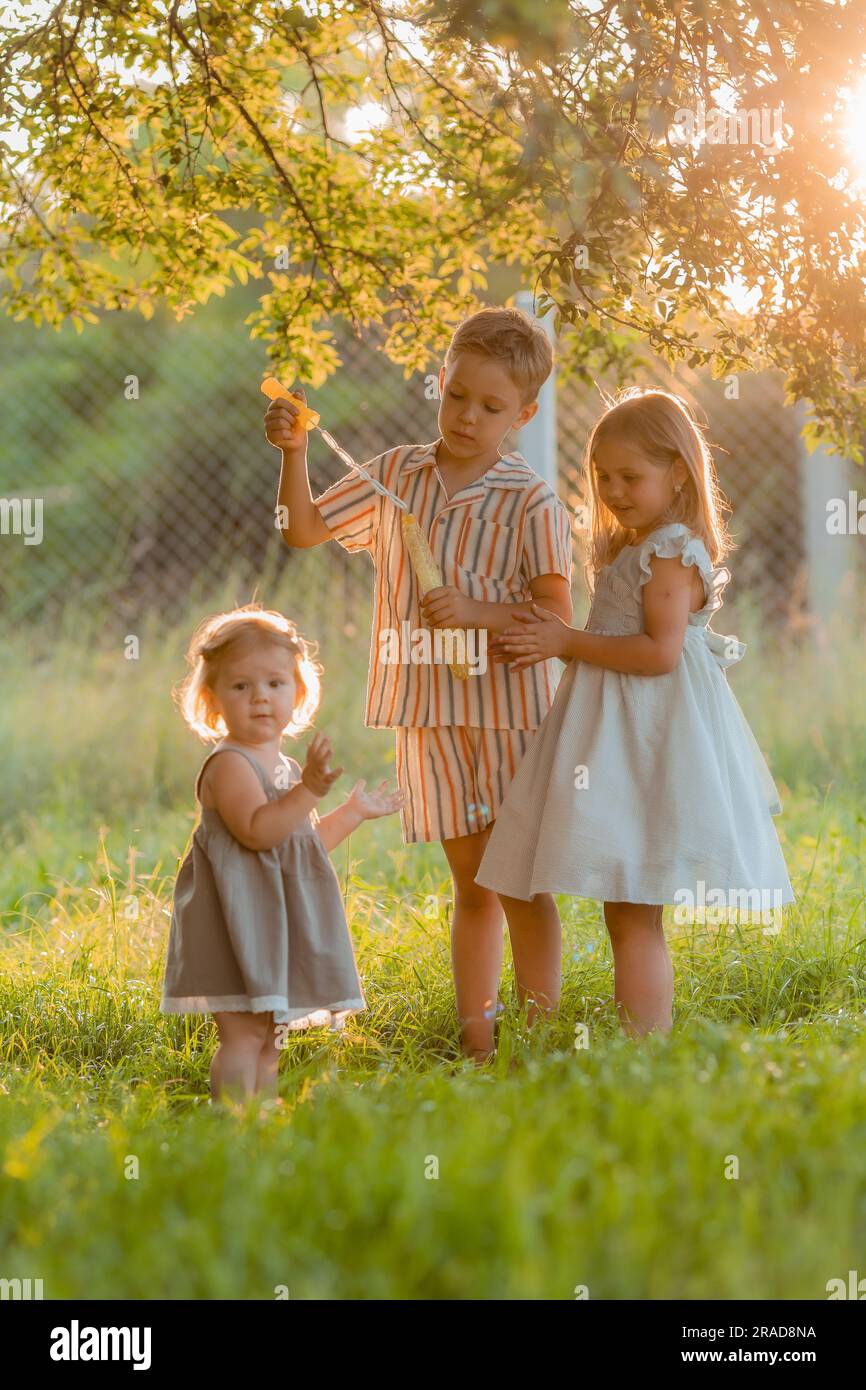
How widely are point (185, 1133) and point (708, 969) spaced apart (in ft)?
5.77

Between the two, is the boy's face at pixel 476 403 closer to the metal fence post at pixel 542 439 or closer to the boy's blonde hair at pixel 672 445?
the boy's blonde hair at pixel 672 445

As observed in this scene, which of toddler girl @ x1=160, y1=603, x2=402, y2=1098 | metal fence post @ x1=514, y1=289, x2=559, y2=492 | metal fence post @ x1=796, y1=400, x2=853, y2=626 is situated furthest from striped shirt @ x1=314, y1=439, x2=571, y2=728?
metal fence post @ x1=796, y1=400, x2=853, y2=626

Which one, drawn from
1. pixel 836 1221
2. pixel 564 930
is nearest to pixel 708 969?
A: pixel 564 930

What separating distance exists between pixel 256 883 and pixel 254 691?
0.38 m

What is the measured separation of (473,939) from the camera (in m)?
3.32

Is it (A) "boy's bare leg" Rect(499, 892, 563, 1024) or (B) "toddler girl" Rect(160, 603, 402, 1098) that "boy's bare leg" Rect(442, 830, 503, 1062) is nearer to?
(A) "boy's bare leg" Rect(499, 892, 563, 1024)

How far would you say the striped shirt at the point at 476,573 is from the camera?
320 cm

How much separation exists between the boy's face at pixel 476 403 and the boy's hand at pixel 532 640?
0.41 metres

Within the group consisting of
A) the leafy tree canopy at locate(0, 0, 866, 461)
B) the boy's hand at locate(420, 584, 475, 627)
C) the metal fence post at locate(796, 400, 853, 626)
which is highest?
the metal fence post at locate(796, 400, 853, 626)

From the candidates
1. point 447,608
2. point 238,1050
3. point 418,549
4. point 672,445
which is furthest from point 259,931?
point 672,445

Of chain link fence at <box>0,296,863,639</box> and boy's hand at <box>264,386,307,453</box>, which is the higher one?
chain link fence at <box>0,296,863,639</box>

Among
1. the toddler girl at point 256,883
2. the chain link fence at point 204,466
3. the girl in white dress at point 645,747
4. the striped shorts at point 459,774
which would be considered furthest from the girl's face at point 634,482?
the chain link fence at point 204,466

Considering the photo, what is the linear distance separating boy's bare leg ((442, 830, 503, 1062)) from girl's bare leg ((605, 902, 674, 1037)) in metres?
0.36

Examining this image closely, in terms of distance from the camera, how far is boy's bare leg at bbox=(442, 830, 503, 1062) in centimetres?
329
